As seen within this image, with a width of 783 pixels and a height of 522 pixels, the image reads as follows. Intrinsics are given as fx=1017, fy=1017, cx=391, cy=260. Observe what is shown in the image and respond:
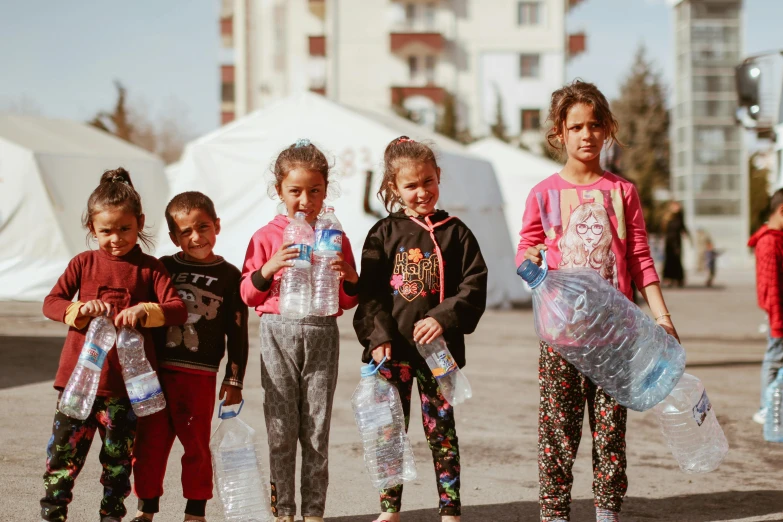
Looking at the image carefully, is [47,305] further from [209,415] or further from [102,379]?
[209,415]

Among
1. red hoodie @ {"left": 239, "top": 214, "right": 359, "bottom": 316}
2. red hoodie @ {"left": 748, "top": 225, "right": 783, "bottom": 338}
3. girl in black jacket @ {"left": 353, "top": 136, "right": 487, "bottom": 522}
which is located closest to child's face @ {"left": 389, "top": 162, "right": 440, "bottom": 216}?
girl in black jacket @ {"left": 353, "top": 136, "right": 487, "bottom": 522}

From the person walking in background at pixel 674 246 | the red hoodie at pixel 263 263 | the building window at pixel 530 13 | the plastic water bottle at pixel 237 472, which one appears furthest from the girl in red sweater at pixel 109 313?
the building window at pixel 530 13

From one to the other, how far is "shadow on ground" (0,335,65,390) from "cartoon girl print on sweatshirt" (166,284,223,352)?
13.7ft

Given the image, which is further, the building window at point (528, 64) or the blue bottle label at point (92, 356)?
the building window at point (528, 64)

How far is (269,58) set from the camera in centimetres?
5912

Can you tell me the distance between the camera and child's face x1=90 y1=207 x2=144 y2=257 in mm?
4301

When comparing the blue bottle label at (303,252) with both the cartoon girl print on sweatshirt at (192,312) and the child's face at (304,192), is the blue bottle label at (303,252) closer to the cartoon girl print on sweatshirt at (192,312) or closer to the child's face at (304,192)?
the child's face at (304,192)

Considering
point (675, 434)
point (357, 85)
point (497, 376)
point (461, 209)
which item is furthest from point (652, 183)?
point (675, 434)

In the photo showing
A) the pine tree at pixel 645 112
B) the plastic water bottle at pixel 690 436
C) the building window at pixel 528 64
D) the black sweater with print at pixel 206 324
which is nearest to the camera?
the black sweater with print at pixel 206 324

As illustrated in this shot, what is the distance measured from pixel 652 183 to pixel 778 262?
57052 millimetres

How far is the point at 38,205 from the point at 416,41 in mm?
35332

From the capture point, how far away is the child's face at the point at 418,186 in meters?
4.45

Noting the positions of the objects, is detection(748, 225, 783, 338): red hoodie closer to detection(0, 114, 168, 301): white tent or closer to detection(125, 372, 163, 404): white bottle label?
detection(125, 372, 163, 404): white bottle label

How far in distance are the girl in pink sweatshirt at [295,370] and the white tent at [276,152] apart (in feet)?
41.1
